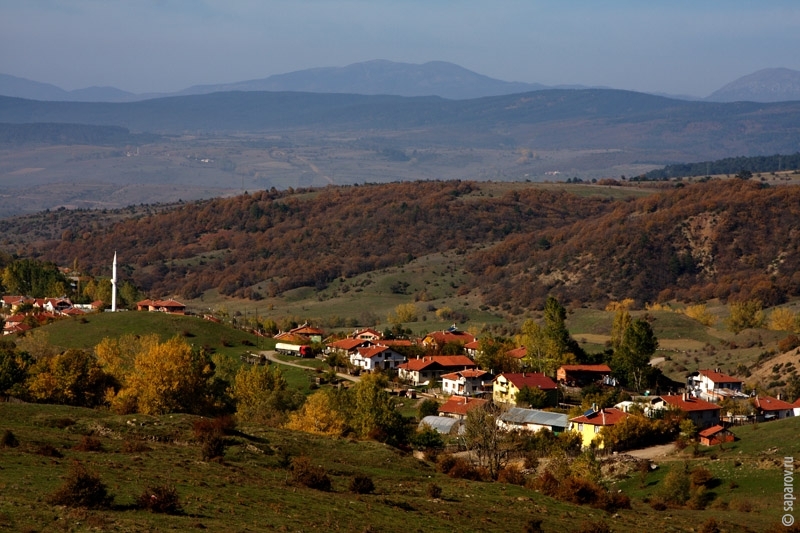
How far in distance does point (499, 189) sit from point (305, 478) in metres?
169

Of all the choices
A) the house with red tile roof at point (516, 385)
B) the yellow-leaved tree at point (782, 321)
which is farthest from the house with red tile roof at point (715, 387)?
the yellow-leaved tree at point (782, 321)

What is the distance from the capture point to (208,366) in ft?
189

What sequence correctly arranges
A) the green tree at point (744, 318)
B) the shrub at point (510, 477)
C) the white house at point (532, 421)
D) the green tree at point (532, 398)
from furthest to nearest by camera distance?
the green tree at point (744, 318)
the green tree at point (532, 398)
the white house at point (532, 421)
the shrub at point (510, 477)

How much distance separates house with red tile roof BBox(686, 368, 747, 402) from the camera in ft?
A: 208

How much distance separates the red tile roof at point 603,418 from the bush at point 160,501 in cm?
3040

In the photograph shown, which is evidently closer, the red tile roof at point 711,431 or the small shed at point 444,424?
the red tile roof at point 711,431

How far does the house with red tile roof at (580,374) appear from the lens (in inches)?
2618

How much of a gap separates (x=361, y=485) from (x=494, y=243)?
5369 inches

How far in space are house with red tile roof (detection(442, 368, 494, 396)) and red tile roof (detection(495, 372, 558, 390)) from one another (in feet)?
4.84

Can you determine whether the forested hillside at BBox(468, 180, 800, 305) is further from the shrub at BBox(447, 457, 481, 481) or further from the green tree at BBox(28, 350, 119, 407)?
the shrub at BBox(447, 457, 481, 481)

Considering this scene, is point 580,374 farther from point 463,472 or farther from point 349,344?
point 463,472

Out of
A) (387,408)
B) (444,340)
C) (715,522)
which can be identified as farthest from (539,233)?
(715,522)

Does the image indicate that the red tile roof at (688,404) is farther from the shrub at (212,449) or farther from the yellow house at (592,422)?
the shrub at (212,449)

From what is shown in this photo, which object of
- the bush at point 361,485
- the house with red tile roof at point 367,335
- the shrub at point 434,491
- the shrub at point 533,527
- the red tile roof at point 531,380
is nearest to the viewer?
the shrub at point 533,527
